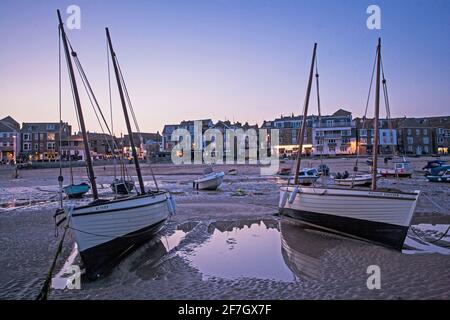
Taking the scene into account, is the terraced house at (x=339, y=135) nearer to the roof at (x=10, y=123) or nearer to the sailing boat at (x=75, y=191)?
the sailing boat at (x=75, y=191)

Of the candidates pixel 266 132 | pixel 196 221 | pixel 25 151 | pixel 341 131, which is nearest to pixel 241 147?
pixel 266 132

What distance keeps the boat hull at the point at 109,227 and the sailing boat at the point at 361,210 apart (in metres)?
6.34

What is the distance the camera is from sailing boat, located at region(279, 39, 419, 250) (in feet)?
36.1

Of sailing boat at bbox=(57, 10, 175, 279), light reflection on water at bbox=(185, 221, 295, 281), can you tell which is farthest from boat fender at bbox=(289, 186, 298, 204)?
sailing boat at bbox=(57, 10, 175, 279)

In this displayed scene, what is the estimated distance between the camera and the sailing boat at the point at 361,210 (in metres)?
11.0

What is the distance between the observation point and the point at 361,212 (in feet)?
38.8

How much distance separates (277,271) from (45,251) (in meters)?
7.91

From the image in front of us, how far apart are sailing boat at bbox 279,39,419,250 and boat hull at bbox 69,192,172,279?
6.34 meters

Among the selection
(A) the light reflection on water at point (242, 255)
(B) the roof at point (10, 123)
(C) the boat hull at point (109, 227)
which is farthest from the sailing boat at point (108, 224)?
(B) the roof at point (10, 123)

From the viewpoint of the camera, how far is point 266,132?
108750mm

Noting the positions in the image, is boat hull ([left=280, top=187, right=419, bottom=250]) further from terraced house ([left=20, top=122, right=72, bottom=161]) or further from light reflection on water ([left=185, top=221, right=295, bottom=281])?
terraced house ([left=20, top=122, right=72, bottom=161])

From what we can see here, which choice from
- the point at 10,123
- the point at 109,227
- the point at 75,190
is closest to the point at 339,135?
the point at 75,190

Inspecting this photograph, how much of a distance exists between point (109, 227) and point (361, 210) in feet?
28.1
